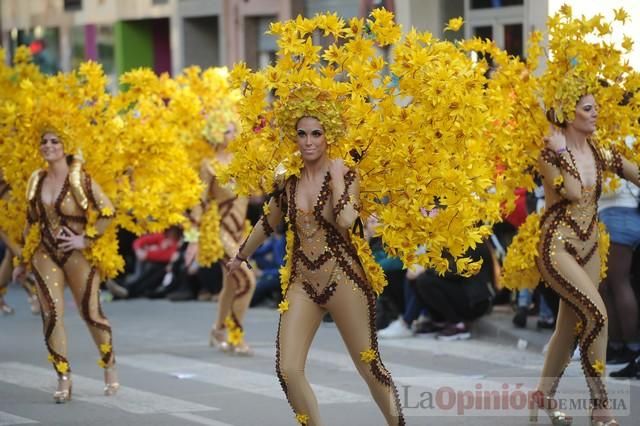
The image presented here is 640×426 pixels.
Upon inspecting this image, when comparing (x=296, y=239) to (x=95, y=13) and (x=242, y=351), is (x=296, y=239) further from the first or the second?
(x=95, y=13)

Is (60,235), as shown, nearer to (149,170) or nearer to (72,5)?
(149,170)

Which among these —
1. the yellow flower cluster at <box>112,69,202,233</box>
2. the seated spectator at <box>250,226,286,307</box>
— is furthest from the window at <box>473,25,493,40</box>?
the yellow flower cluster at <box>112,69,202,233</box>

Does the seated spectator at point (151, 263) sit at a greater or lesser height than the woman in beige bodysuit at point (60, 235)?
lesser

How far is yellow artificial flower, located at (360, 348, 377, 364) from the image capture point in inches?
304

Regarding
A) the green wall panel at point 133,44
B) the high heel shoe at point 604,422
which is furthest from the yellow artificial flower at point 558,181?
the green wall panel at point 133,44

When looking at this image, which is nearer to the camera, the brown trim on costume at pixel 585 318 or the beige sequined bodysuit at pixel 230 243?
the brown trim on costume at pixel 585 318

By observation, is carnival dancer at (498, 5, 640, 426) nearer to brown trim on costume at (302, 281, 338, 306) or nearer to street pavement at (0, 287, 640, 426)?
street pavement at (0, 287, 640, 426)

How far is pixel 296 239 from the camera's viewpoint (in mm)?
7945

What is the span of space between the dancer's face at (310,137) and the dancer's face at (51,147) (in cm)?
294

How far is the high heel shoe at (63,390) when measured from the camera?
10.2 meters

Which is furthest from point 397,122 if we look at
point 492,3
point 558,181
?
point 492,3

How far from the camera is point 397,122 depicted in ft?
25.6

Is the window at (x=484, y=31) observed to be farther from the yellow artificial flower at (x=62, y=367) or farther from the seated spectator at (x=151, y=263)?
the yellow artificial flower at (x=62, y=367)

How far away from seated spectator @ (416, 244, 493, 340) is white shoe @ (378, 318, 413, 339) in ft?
1.07
